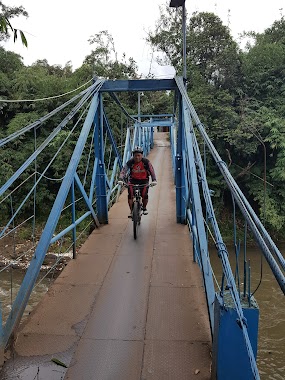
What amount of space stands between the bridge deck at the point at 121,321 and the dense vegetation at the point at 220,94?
7762 mm

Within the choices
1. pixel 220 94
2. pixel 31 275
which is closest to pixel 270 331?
pixel 31 275

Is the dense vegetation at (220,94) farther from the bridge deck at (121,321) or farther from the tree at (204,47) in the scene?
the bridge deck at (121,321)

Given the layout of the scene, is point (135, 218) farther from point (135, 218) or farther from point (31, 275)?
point (31, 275)

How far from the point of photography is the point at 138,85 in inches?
186

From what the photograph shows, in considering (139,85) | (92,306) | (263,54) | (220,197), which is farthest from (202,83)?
(92,306)

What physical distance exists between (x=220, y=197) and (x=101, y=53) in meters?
8.00

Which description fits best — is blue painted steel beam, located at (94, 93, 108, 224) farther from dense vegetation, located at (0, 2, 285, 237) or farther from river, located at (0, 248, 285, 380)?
dense vegetation, located at (0, 2, 285, 237)

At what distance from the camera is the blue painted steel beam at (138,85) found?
470 cm

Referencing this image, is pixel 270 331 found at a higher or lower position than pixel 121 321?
lower

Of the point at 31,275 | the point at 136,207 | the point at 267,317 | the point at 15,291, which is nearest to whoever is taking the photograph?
the point at 31,275

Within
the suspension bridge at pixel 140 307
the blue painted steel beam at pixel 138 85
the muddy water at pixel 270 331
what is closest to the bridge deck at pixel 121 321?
the suspension bridge at pixel 140 307

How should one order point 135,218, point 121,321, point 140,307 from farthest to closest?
point 135,218, point 140,307, point 121,321

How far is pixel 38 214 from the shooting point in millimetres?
12844

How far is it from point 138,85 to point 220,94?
8944mm
